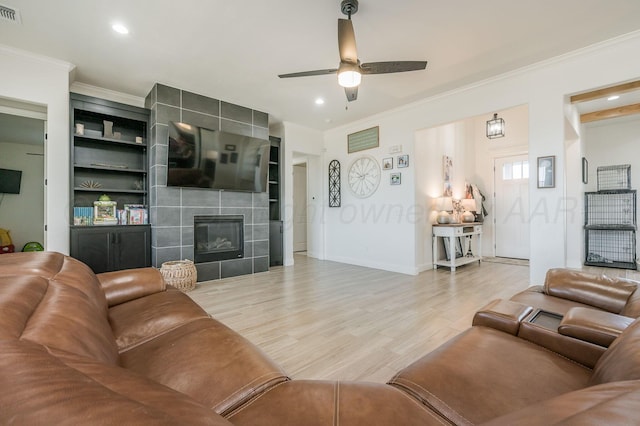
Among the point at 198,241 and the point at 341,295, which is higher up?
the point at 198,241

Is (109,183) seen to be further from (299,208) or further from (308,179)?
(299,208)

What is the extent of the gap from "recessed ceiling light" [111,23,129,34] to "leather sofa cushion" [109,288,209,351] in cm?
250

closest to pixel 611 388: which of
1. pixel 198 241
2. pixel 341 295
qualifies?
pixel 341 295

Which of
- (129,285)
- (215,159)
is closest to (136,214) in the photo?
(215,159)

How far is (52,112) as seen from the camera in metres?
3.21

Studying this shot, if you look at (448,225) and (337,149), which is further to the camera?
(337,149)

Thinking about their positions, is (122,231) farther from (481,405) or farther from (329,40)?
(481,405)

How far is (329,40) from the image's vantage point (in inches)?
108

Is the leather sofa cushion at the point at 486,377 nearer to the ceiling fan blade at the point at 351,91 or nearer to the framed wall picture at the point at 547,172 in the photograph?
the ceiling fan blade at the point at 351,91

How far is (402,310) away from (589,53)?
3.34 metres

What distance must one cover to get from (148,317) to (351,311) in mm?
1915

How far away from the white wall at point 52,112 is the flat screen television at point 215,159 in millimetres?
1107

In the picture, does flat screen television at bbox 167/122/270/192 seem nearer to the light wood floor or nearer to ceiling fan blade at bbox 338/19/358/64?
the light wood floor

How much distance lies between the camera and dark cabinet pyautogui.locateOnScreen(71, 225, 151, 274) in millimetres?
3334
